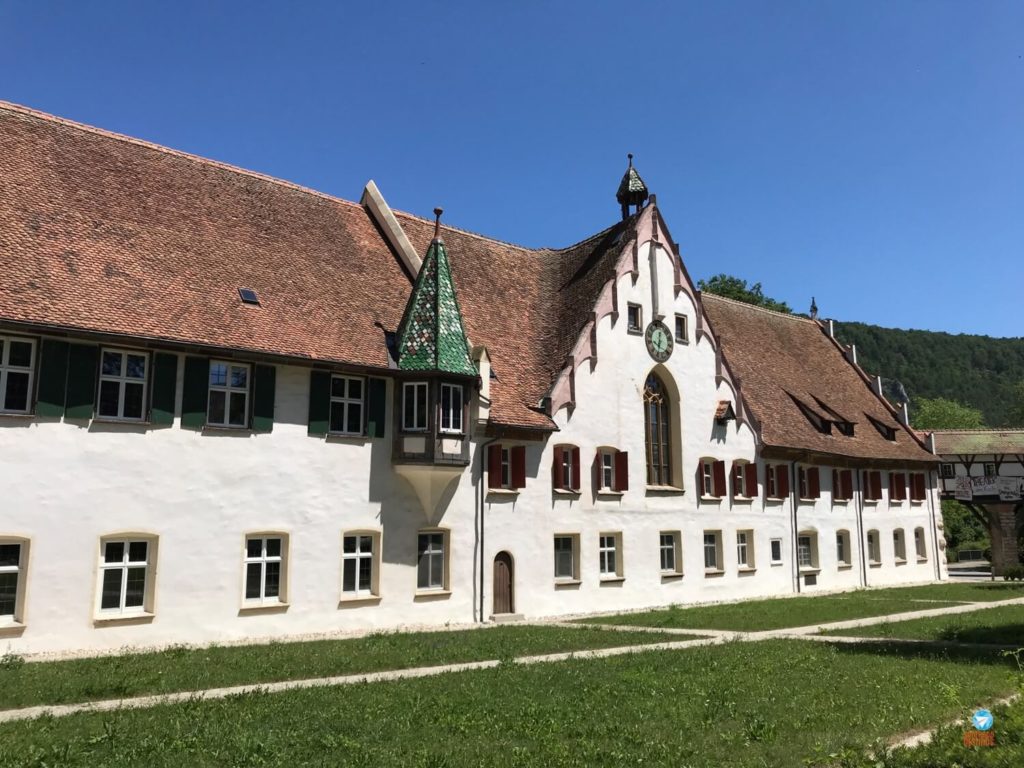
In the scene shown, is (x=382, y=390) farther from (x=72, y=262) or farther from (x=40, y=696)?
(x=40, y=696)

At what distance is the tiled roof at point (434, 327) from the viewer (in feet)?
75.0

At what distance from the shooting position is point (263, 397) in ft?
67.6

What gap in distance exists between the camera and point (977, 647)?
56.1 feet

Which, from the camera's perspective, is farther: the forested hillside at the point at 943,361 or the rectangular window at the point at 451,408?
Answer: the forested hillside at the point at 943,361

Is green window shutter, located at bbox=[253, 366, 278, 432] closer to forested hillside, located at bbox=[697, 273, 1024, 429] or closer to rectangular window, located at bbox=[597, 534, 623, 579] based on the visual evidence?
rectangular window, located at bbox=[597, 534, 623, 579]

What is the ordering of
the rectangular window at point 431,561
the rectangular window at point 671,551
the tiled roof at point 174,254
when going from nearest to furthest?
the tiled roof at point 174,254, the rectangular window at point 431,561, the rectangular window at point 671,551

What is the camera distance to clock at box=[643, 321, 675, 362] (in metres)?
30.9

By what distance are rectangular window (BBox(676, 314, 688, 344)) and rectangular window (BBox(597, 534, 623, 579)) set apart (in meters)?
8.41

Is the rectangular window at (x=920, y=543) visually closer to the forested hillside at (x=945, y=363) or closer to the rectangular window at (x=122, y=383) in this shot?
the rectangular window at (x=122, y=383)

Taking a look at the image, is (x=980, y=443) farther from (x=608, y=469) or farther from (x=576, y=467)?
(x=576, y=467)

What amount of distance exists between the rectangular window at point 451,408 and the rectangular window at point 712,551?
43.1ft

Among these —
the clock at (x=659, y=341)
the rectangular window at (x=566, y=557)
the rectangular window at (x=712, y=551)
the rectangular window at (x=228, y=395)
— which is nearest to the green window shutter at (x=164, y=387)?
the rectangular window at (x=228, y=395)

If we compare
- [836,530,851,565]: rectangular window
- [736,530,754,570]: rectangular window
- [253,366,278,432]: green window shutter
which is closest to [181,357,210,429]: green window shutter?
[253,366,278,432]: green window shutter

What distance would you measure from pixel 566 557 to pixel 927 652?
12.6 meters
